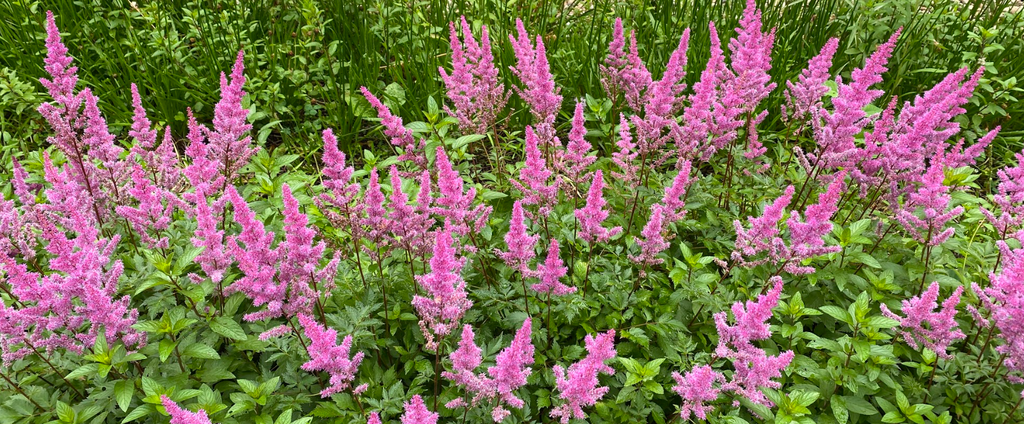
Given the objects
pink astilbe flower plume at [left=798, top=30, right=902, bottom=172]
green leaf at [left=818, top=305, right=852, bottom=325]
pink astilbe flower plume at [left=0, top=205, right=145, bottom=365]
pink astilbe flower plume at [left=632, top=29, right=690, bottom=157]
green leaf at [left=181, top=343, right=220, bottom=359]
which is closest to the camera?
pink astilbe flower plume at [left=0, top=205, right=145, bottom=365]

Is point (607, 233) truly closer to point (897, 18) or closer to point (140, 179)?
point (140, 179)

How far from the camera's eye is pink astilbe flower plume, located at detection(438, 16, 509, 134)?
4.01 meters

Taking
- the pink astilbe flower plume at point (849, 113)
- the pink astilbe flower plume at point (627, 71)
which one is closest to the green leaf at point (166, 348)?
the pink astilbe flower plume at point (627, 71)

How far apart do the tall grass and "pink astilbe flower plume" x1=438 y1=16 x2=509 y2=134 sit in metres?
1.80

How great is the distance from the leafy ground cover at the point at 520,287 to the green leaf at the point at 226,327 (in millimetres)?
15

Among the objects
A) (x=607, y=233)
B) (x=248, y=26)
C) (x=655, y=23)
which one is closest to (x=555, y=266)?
(x=607, y=233)

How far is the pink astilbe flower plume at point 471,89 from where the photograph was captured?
4.01m

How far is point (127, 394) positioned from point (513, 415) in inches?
73.4

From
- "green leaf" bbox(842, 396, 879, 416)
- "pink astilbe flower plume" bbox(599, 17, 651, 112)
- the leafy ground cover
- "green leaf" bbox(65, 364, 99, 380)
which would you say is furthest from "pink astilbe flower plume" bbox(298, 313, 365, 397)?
"pink astilbe flower plume" bbox(599, 17, 651, 112)

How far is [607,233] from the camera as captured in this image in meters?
3.06

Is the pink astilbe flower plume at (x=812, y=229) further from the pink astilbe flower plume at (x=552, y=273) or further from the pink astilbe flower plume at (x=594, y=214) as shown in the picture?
the pink astilbe flower plume at (x=552, y=273)

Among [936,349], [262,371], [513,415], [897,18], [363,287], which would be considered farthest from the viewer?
[897,18]

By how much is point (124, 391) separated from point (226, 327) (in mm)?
525

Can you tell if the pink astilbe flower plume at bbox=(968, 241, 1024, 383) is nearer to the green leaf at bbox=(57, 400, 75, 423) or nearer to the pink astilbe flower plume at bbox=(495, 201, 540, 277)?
the pink astilbe flower plume at bbox=(495, 201, 540, 277)
